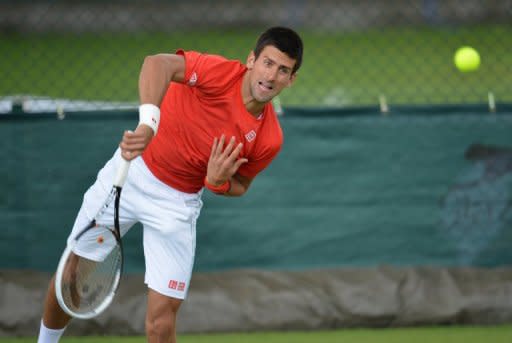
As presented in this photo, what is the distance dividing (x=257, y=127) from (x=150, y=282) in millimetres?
823

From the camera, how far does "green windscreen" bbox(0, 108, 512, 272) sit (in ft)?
16.4

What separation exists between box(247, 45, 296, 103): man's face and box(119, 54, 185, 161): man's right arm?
0.31m

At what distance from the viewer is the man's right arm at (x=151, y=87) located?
323 centimetres

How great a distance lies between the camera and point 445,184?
5047 mm

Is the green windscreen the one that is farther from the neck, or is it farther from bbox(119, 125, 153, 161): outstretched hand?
bbox(119, 125, 153, 161): outstretched hand

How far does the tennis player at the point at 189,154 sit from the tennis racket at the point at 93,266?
0.42 feet

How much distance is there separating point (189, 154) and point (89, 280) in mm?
695

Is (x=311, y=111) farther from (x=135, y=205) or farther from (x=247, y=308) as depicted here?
(x=135, y=205)

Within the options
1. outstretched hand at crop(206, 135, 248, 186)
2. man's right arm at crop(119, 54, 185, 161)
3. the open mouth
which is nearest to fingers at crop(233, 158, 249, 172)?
outstretched hand at crop(206, 135, 248, 186)

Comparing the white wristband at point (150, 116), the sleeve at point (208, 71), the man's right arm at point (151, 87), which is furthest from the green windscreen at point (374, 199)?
the white wristband at point (150, 116)

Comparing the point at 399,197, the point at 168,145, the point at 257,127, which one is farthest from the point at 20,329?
the point at 399,197

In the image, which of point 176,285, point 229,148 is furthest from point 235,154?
point 176,285

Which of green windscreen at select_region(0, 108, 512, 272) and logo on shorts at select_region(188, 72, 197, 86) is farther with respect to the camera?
green windscreen at select_region(0, 108, 512, 272)

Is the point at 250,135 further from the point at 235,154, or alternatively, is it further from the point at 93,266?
the point at 93,266
